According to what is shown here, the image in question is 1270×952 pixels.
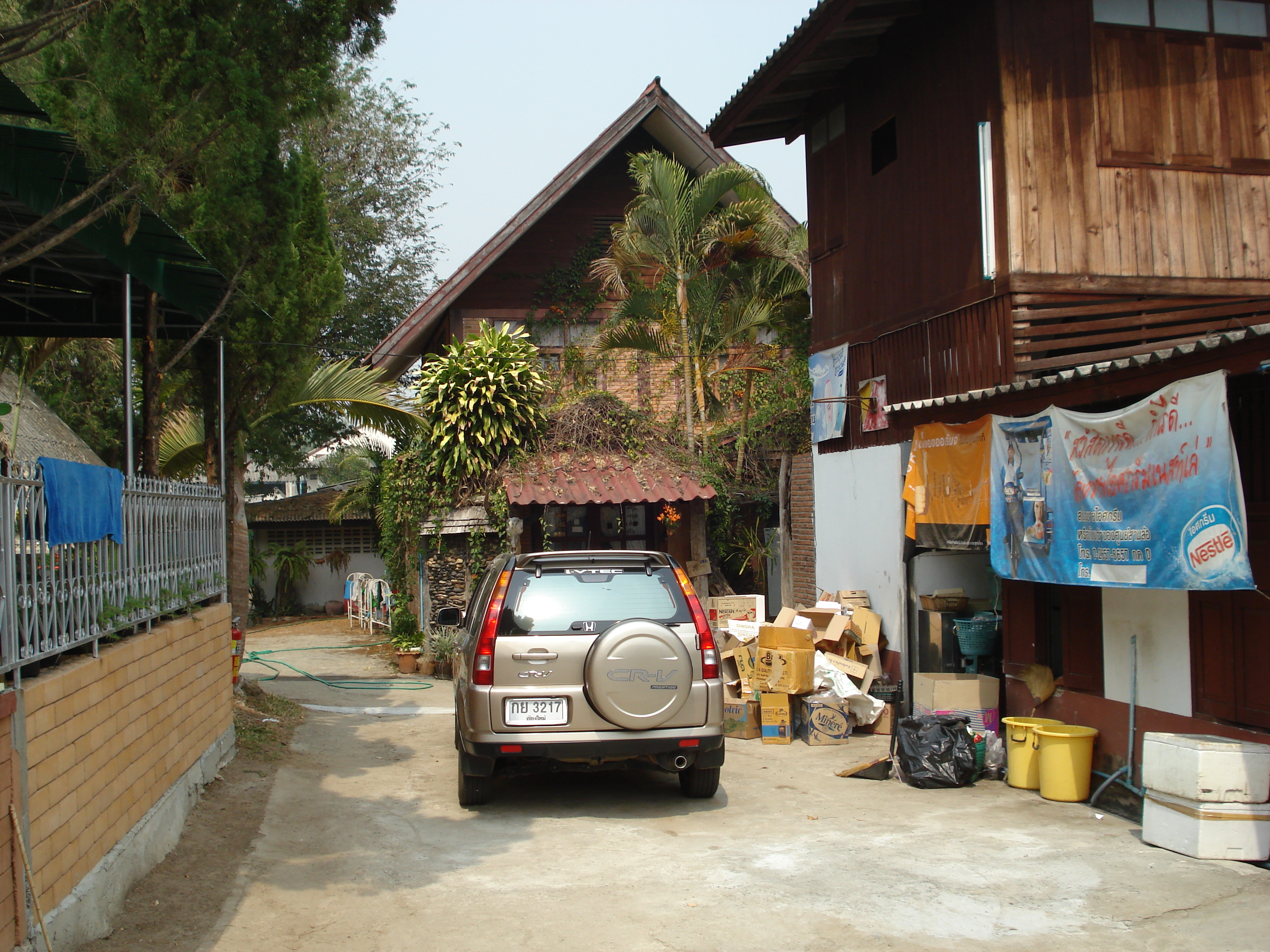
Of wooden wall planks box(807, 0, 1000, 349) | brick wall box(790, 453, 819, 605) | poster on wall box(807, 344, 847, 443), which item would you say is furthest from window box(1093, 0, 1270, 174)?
brick wall box(790, 453, 819, 605)

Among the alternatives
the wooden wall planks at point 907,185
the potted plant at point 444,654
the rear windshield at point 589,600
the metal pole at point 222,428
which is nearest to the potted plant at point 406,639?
the potted plant at point 444,654

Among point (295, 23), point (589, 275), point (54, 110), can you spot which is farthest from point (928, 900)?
point (589, 275)

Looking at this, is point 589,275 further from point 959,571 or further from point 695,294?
point 959,571

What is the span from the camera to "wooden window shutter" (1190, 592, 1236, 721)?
6574 mm

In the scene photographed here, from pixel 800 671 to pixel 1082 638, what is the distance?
2.74 metres

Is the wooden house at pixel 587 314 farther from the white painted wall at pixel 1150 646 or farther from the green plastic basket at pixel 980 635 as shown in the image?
the white painted wall at pixel 1150 646

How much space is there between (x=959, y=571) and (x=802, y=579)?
10.7 ft

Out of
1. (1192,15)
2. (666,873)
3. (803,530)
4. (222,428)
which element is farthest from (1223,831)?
(222,428)

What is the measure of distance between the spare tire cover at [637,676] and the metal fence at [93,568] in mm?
2844

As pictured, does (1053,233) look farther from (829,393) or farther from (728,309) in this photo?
(728,309)

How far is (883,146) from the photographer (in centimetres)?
1177

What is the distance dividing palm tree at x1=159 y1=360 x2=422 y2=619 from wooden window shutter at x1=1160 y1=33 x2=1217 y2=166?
384 inches

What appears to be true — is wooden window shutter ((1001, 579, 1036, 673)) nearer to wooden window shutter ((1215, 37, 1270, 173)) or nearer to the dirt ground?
the dirt ground

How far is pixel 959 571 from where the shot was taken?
10.6 meters
